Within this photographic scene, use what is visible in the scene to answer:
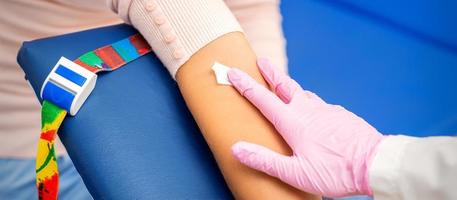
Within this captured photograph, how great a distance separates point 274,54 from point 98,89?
1.31 ft

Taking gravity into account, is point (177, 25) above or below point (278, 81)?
above

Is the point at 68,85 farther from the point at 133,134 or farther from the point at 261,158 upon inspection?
the point at 261,158

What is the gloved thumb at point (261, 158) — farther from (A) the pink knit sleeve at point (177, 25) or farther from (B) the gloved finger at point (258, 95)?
(A) the pink knit sleeve at point (177, 25)

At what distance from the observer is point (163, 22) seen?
68 cm

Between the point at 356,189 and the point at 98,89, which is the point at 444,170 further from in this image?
the point at 98,89

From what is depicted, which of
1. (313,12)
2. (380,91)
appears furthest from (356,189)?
(313,12)

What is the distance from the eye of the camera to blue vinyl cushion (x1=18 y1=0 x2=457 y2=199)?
597 millimetres

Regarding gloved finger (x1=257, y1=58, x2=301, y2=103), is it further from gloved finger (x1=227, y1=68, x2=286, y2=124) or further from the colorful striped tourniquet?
the colorful striped tourniquet

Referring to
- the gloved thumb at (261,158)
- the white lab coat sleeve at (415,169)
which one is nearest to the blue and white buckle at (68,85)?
the gloved thumb at (261,158)

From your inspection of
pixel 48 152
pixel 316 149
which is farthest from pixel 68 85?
pixel 316 149

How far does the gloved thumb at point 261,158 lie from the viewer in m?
0.57

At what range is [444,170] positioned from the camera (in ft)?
1.74

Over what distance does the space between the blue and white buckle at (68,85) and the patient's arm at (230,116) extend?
0.14m

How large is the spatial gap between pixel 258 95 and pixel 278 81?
2.4 inches
